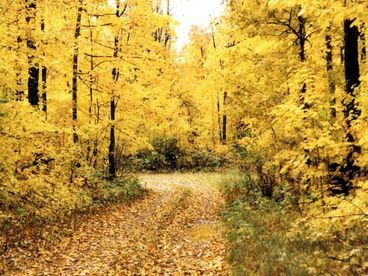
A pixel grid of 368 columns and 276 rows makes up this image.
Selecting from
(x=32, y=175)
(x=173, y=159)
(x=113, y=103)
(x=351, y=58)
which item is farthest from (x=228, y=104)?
(x=173, y=159)

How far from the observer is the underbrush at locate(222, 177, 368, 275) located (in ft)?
24.3

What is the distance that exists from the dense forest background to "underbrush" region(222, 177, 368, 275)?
0.07m

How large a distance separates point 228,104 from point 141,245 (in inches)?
298

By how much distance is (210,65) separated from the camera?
15.6 metres

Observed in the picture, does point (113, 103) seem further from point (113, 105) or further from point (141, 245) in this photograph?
point (141, 245)

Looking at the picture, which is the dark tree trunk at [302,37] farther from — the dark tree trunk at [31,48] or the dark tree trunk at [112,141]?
the dark tree trunk at [112,141]

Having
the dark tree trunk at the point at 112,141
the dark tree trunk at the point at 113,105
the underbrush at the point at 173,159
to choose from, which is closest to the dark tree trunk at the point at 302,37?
the dark tree trunk at the point at 113,105

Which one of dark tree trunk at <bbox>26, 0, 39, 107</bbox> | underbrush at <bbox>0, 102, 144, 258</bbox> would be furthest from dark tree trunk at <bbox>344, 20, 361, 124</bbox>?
dark tree trunk at <bbox>26, 0, 39, 107</bbox>

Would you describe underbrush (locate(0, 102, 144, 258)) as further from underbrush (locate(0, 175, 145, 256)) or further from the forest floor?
the forest floor

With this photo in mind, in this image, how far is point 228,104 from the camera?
1639 cm

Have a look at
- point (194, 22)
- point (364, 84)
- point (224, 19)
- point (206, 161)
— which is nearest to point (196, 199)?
point (224, 19)

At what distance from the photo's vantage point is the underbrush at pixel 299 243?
742 centimetres

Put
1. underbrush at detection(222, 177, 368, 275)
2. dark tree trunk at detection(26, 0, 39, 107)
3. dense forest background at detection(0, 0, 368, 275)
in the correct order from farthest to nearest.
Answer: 1. dark tree trunk at detection(26, 0, 39, 107)
2. dense forest background at detection(0, 0, 368, 275)
3. underbrush at detection(222, 177, 368, 275)

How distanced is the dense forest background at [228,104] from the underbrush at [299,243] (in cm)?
7
